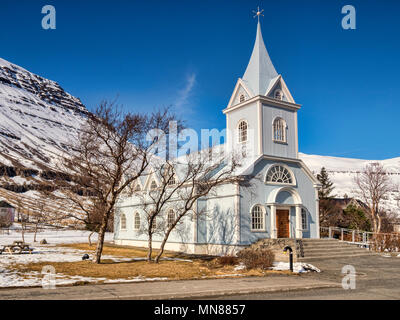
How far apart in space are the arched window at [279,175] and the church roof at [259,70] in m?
5.09

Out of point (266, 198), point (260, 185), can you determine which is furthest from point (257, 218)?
point (260, 185)

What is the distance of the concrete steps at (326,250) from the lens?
68.1 feet

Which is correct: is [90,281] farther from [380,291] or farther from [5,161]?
[5,161]

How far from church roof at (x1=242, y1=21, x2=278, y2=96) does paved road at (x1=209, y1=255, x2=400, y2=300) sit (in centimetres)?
1193

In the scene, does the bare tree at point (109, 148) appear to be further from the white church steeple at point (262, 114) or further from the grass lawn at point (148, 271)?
the white church steeple at point (262, 114)

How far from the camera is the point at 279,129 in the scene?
83.3ft

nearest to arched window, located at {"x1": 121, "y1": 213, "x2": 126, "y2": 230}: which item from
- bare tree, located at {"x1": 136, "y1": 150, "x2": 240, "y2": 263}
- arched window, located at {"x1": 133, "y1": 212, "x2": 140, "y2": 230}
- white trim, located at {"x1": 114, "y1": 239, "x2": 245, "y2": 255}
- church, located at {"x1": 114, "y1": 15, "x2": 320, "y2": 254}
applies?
arched window, located at {"x1": 133, "y1": 212, "x2": 140, "y2": 230}

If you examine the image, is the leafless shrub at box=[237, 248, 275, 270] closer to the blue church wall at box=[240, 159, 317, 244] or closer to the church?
the church

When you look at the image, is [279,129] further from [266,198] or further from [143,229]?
[143,229]

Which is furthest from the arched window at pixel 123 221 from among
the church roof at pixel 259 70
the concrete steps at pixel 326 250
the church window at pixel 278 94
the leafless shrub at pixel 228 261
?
the leafless shrub at pixel 228 261

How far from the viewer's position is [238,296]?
994 cm

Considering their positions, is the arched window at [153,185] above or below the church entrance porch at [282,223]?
above

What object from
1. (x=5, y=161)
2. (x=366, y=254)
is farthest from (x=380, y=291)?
(x=5, y=161)
